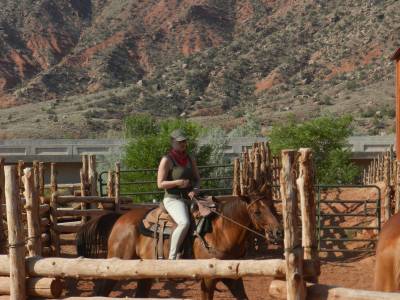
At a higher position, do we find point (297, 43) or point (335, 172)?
point (297, 43)

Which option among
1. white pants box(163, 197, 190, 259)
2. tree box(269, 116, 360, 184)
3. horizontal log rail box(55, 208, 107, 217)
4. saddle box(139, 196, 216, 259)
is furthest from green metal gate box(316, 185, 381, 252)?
tree box(269, 116, 360, 184)

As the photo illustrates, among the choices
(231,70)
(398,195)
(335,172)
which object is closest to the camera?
(398,195)

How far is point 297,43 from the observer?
7631 centimetres

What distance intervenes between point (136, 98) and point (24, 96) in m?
14.2

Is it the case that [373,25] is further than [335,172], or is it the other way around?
[373,25]

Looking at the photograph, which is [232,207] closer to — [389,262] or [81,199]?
[389,262]

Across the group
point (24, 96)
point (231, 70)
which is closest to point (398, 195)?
point (231, 70)

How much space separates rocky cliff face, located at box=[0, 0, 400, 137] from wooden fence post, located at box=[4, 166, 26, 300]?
145 ft

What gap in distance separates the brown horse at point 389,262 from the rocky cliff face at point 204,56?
4370 centimetres

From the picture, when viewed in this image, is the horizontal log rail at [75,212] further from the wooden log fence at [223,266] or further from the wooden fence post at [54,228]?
the wooden log fence at [223,266]

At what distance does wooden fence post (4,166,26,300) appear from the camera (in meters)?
7.80

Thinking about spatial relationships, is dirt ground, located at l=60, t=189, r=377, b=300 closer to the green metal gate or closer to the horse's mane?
the green metal gate

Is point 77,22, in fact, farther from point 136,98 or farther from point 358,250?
point 358,250

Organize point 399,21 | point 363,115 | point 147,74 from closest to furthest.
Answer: point 363,115 → point 399,21 → point 147,74
